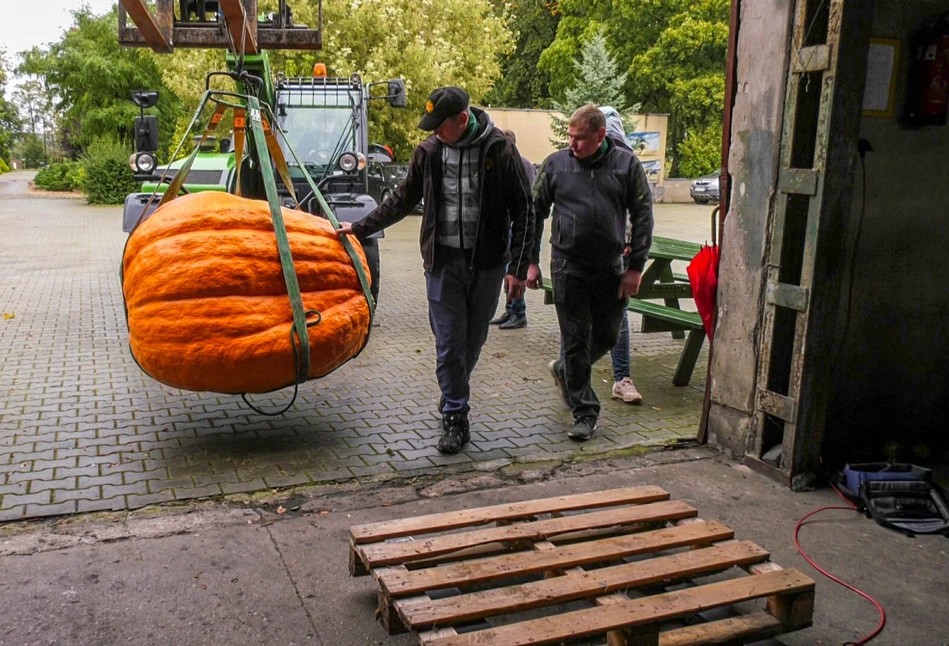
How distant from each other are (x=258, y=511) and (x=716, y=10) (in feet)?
114

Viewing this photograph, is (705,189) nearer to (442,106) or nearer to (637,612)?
(442,106)

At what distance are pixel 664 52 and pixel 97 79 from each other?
22.5m

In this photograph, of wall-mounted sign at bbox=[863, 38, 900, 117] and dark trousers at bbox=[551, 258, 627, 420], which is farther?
dark trousers at bbox=[551, 258, 627, 420]

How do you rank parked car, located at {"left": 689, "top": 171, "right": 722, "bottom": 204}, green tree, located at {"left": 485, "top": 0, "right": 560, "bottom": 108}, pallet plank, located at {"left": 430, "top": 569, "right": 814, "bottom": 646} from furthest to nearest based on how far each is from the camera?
green tree, located at {"left": 485, "top": 0, "right": 560, "bottom": 108} → parked car, located at {"left": 689, "top": 171, "right": 722, "bottom": 204} → pallet plank, located at {"left": 430, "top": 569, "right": 814, "bottom": 646}

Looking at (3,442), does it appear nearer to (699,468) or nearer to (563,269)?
(563,269)

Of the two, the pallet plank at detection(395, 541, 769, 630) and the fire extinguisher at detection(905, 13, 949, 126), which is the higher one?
the fire extinguisher at detection(905, 13, 949, 126)

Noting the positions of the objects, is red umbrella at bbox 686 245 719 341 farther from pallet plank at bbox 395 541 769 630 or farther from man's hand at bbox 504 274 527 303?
pallet plank at bbox 395 541 769 630

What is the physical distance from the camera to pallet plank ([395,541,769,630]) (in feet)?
9.78

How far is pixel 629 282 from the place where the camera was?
17.7ft

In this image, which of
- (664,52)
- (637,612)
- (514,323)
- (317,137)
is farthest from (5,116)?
(637,612)

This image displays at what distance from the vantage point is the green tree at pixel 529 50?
138 feet

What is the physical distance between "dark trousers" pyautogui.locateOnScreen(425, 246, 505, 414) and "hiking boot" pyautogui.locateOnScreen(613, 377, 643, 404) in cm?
151

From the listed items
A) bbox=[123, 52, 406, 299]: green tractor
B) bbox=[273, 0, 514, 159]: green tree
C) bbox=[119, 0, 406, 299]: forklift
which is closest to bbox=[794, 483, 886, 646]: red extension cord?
bbox=[119, 0, 406, 299]: forklift

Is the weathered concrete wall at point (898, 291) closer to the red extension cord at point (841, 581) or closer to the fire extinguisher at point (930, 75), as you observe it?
the fire extinguisher at point (930, 75)
